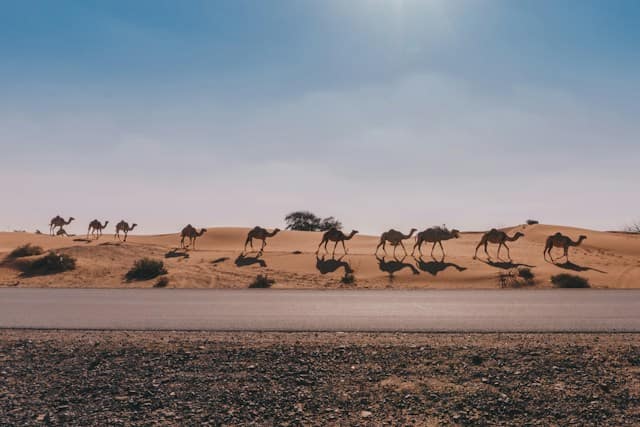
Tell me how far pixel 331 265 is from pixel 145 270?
8719 mm

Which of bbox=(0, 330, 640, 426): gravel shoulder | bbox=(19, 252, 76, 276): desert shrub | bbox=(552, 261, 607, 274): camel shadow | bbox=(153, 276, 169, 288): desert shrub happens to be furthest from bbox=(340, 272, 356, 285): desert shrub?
bbox=(0, 330, 640, 426): gravel shoulder

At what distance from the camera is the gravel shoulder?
635cm

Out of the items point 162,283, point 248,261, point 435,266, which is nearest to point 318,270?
point 248,261

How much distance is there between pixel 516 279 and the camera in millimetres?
21781

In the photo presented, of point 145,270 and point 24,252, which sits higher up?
point 24,252

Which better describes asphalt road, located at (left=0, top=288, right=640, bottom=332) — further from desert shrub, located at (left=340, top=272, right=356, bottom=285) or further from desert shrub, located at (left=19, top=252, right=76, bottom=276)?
desert shrub, located at (left=19, top=252, right=76, bottom=276)

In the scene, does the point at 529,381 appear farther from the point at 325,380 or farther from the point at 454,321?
the point at 454,321

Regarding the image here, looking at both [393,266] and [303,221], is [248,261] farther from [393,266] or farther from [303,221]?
[303,221]

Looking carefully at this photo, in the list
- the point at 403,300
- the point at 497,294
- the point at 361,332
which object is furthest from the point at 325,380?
the point at 497,294

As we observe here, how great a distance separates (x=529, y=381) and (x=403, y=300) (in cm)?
797

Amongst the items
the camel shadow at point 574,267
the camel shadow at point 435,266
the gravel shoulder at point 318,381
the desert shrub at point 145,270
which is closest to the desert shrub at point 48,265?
the desert shrub at point 145,270

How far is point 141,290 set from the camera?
58.9 feet

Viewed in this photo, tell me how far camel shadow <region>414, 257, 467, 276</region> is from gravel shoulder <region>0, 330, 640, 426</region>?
14.8 metres

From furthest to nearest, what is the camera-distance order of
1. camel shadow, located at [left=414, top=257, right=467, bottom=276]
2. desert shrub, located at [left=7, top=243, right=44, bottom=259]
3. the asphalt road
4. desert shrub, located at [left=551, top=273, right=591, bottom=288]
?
desert shrub, located at [left=7, top=243, right=44, bottom=259], camel shadow, located at [left=414, top=257, right=467, bottom=276], desert shrub, located at [left=551, top=273, right=591, bottom=288], the asphalt road
